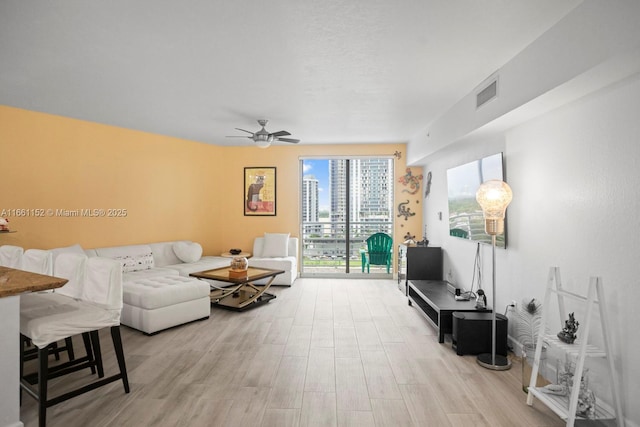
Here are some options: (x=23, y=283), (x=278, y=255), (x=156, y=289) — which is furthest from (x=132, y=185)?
(x=23, y=283)

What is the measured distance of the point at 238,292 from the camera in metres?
5.71

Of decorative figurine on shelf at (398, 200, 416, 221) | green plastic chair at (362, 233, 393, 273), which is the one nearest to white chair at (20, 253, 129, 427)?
green plastic chair at (362, 233, 393, 273)

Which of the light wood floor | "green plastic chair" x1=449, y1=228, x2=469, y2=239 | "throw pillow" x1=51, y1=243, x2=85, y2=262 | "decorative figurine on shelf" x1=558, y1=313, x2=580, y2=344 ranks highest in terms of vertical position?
"green plastic chair" x1=449, y1=228, x2=469, y2=239

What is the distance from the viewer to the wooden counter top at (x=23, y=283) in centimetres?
208

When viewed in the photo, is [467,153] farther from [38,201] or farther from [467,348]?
[38,201]

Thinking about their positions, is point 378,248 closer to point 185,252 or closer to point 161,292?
point 185,252

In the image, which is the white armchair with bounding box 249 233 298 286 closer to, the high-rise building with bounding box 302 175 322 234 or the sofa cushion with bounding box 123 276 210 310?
the high-rise building with bounding box 302 175 322 234

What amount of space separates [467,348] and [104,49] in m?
4.17

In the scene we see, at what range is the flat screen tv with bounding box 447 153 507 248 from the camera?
378cm

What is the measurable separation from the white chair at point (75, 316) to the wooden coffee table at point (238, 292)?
6.55 feet

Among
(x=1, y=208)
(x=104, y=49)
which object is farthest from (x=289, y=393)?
Answer: (x=1, y=208)

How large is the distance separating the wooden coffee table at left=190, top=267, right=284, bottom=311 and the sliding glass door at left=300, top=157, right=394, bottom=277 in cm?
200

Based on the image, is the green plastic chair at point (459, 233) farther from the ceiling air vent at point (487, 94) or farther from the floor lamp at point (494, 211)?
the ceiling air vent at point (487, 94)

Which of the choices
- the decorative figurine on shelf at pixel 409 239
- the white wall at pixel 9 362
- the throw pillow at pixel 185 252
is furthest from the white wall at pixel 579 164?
the throw pillow at pixel 185 252
